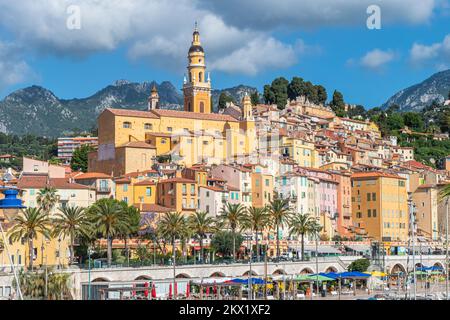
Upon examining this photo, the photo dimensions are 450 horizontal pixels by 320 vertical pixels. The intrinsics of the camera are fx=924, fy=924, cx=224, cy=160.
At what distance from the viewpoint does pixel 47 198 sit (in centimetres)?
6906

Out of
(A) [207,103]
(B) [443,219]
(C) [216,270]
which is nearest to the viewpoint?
(C) [216,270]

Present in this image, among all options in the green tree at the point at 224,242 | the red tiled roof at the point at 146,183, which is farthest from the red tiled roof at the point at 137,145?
the green tree at the point at 224,242

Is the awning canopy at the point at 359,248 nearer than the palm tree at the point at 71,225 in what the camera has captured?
No

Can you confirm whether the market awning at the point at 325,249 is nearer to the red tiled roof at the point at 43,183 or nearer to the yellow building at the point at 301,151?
the yellow building at the point at 301,151

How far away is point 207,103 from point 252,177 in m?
30.5

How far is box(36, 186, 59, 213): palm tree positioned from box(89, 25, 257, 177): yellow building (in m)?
18.6

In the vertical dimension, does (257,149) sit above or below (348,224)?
above

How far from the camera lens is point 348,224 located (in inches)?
3844

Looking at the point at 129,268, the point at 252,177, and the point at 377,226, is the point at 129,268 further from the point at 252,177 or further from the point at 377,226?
the point at 377,226

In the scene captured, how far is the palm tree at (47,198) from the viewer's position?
226 ft

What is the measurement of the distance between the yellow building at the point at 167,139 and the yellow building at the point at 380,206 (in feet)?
42.2

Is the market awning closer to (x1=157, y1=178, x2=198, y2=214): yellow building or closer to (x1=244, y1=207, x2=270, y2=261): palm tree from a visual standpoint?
(x1=244, y1=207, x2=270, y2=261): palm tree

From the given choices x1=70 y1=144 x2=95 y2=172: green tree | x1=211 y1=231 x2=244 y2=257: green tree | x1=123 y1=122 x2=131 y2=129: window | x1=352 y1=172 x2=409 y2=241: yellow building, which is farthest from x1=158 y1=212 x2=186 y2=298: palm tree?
x1=70 y1=144 x2=95 y2=172: green tree
